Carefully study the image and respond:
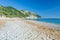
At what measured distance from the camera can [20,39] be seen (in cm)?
887

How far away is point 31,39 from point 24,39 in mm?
472

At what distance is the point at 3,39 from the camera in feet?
28.7

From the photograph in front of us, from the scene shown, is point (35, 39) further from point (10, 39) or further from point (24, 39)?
point (10, 39)

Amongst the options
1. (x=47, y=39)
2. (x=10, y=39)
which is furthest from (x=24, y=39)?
(x=47, y=39)

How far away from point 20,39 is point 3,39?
3.64 feet

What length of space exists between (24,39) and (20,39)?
10.5 inches

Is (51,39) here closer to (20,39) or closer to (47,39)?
(47,39)

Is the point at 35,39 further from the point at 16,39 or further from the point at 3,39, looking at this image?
the point at 3,39

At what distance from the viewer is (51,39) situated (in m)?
9.05

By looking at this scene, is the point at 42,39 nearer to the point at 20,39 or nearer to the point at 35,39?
the point at 35,39

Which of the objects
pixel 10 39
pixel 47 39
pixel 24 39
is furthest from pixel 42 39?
pixel 10 39

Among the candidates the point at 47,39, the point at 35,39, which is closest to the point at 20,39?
the point at 35,39

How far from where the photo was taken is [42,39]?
Result: 9.03m

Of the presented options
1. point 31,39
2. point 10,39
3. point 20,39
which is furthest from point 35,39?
point 10,39
